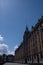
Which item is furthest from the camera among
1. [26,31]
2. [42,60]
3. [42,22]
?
[26,31]

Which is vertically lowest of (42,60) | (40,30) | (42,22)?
(42,60)

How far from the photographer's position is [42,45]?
2539 inches

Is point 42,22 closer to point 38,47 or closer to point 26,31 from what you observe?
point 38,47

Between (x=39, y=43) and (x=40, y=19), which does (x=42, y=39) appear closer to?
(x=39, y=43)

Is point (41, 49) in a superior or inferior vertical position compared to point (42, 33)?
inferior

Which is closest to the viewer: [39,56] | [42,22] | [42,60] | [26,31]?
[42,60]

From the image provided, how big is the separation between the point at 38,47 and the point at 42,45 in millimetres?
5359

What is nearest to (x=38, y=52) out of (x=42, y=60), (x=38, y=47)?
(x=38, y=47)

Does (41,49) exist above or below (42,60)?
above

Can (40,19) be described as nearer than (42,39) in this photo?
No

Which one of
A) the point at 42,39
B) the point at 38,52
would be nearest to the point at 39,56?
the point at 38,52

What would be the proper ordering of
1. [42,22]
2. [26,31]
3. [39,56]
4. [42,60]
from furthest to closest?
[26,31]
[42,22]
[39,56]
[42,60]

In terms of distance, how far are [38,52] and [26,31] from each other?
167ft

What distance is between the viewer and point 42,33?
6544cm
